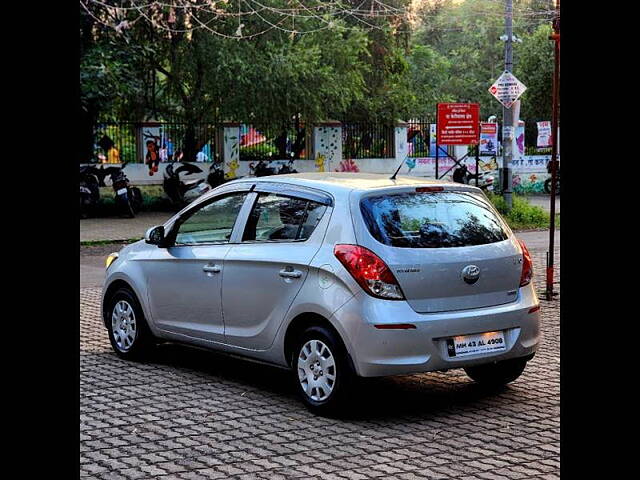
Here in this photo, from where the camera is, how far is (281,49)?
2792cm

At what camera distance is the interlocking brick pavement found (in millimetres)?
5425

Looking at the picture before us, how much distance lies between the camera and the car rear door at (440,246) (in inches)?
251

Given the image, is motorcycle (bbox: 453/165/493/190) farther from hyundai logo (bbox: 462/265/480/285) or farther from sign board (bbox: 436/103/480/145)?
hyundai logo (bbox: 462/265/480/285)

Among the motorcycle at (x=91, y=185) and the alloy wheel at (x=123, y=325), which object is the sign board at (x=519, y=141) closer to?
the motorcycle at (x=91, y=185)

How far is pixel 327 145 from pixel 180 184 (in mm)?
5225

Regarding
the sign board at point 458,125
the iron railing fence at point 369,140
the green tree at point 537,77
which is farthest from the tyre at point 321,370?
the green tree at point 537,77

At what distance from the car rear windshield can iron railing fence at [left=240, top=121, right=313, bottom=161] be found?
74.8 ft

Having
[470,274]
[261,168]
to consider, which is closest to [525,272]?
[470,274]

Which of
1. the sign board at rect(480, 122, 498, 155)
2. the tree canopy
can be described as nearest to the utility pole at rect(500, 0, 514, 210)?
the tree canopy

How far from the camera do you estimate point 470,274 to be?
6539 mm

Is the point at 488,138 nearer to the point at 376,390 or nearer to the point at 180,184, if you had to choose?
the point at 180,184

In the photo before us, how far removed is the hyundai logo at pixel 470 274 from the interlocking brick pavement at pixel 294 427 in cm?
90
